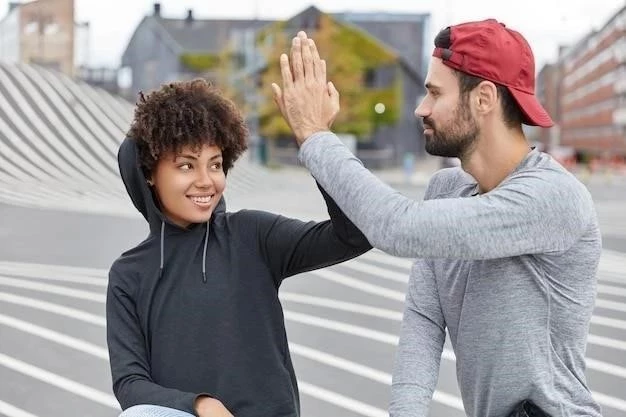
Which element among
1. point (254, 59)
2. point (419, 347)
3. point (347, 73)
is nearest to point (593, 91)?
point (347, 73)

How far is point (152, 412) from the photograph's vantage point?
6.64 feet

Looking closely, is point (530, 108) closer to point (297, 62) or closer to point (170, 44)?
point (297, 62)

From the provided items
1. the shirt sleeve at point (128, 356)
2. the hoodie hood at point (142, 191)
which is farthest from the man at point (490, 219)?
the shirt sleeve at point (128, 356)

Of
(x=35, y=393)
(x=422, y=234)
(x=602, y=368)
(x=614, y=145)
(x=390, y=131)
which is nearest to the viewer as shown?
(x=422, y=234)

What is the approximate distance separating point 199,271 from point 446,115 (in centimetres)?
69

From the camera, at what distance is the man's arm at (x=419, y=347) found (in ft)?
7.18

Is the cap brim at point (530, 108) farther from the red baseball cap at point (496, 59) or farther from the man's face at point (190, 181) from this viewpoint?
the man's face at point (190, 181)

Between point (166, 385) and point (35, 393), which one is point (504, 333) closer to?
point (166, 385)

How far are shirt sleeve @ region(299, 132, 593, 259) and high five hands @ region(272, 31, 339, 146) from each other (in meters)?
0.05

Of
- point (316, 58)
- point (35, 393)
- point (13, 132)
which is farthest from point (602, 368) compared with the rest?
point (13, 132)

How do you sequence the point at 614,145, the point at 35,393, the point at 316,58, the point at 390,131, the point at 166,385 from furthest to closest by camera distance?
the point at 614,145 → the point at 390,131 → the point at 35,393 → the point at 166,385 → the point at 316,58

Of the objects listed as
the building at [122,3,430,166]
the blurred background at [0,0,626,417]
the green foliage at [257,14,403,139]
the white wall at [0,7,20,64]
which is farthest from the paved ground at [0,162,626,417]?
the green foliage at [257,14,403,139]

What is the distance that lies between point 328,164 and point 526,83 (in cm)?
50

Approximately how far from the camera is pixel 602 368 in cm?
592
